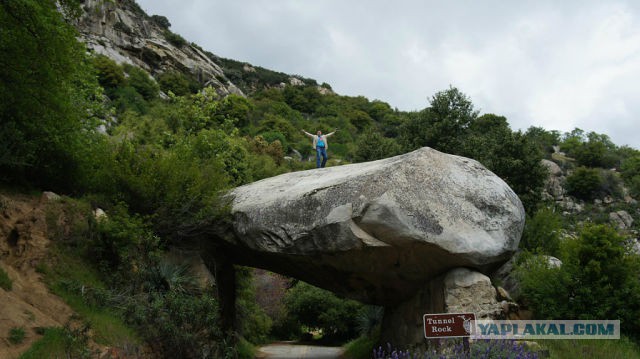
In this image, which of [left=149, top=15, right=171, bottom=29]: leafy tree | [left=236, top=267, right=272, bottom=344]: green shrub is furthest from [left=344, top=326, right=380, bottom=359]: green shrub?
[left=149, top=15, right=171, bottom=29]: leafy tree

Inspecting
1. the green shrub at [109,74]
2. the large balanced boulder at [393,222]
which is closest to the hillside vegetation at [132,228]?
the large balanced boulder at [393,222]

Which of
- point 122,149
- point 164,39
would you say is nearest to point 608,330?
point 122,149

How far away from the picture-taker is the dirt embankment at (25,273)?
7.00m

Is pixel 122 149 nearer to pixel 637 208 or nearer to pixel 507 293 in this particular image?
pixel 507 293

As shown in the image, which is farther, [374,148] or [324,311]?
[374,148]

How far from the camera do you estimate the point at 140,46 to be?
57.9 m

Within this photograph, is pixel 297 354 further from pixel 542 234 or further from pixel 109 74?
pixel 109 74

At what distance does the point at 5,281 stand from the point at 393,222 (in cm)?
645

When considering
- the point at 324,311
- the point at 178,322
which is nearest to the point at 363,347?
the point at 324,311

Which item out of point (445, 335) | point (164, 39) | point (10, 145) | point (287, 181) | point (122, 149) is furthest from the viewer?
point (164, 39)

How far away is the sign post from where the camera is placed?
6.25 m

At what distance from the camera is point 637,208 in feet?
140

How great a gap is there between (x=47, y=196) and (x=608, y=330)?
443 inches

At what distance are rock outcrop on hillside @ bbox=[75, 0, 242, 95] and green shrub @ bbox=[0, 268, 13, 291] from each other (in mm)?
45527
